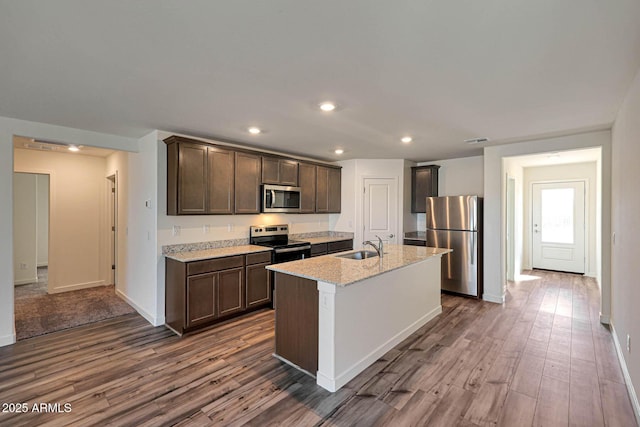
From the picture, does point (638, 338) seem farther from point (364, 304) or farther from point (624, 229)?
point (364, 304)

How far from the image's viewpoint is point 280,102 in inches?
106

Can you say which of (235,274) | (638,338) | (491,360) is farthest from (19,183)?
(638,338)

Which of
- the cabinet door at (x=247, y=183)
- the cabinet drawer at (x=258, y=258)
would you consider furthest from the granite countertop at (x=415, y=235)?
the cabinet door at (x=247, y=183)

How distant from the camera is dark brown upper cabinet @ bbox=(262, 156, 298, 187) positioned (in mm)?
4523

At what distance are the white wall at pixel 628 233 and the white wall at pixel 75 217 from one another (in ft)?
22.7

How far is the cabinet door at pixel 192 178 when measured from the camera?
11.9ft

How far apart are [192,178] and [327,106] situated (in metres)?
1.95

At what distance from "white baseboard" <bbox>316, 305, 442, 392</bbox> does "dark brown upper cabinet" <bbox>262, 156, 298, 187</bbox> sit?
2.72 metres

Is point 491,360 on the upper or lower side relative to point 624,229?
lower

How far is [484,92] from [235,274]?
10.6 ft

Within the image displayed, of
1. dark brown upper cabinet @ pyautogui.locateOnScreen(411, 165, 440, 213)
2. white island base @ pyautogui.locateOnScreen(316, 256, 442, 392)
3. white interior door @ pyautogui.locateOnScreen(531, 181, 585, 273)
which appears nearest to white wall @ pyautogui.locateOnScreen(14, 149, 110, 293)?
white island base @ pyautogui.locateOnScreen(316, 256, 442, 392)

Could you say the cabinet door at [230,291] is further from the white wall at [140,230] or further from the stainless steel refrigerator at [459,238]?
the stainless steel refrigerator at [459,238]

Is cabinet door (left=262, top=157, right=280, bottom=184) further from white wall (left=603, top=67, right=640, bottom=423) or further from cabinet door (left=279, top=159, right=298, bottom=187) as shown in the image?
white wall (left=603, top=67, right=640, bottom=423)

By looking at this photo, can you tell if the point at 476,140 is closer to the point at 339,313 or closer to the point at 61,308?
the point at 339,313
